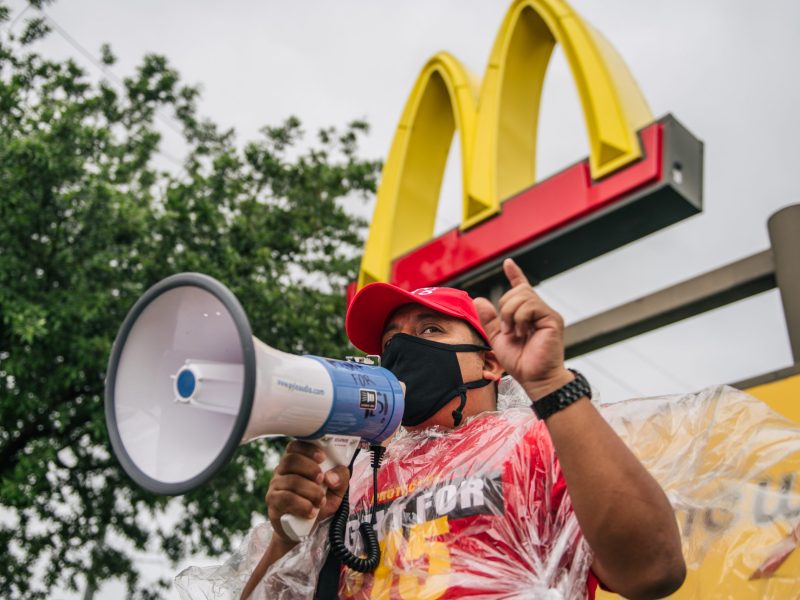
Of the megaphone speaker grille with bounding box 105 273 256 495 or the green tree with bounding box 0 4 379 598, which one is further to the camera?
the green tree with bounding box 0 4 379 598

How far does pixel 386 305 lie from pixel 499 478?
731mm

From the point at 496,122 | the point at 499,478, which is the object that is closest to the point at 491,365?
the point at 499,478

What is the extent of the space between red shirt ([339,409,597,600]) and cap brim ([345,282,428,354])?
484 mm

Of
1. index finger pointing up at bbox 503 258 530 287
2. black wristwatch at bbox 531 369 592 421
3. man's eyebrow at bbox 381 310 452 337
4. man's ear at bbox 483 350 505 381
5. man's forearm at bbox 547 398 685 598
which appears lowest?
man's forearm at bbox 547 398 685 598

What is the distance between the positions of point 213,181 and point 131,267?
1.55 meters

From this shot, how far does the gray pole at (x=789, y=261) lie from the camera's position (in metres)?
4.22

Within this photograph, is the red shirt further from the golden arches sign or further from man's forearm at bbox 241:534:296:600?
the golden arches sign

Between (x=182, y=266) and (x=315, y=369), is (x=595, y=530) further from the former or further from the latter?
(x=182, y=266)

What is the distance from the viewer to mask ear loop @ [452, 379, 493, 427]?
190 cm

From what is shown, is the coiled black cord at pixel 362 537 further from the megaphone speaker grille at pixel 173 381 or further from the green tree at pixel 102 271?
the green tree at pixel 102 271

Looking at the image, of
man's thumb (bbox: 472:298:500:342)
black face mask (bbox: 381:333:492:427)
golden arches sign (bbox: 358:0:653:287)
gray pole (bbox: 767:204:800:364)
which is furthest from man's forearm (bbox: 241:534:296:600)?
golden arches sign (bbox: 358:0:653:287)

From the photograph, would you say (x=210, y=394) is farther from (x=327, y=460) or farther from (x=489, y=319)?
(x=489, y=319)

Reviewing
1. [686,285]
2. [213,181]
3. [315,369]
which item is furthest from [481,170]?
[315,369]

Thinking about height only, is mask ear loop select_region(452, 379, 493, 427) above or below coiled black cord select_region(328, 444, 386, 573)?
above
